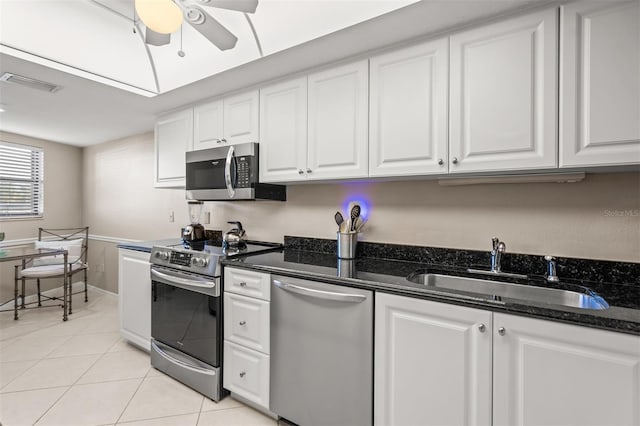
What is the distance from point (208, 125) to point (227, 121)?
231 millimetres

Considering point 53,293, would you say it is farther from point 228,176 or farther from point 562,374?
point 562,374

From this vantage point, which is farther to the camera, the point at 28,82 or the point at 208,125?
the point at 208,125

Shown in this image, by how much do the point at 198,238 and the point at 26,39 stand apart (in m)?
1.79

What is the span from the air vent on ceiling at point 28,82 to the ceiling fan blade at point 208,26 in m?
1.70

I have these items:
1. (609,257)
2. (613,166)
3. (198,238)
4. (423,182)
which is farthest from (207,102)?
(609,257)

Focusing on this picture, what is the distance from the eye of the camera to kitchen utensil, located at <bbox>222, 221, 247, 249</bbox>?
260cm

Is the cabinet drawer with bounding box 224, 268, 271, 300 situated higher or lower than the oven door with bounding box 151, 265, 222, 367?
higher

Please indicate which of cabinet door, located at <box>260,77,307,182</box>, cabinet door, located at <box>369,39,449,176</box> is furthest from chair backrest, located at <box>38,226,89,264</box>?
cabinet door, located at <box>369,39,449,176</box>

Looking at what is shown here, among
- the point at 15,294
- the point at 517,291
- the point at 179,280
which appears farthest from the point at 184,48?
the point at 15,294

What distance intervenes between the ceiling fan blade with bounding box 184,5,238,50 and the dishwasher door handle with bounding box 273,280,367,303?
1.30 meters

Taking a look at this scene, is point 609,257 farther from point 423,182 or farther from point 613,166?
point 423,182

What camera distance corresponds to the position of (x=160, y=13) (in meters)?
1.23

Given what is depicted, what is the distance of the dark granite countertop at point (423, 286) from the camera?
3.46 feet

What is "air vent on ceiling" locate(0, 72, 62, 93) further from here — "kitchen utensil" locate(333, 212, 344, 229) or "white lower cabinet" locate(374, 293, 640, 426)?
"white lower cabinet" locate(374, 293, 640, 426)
